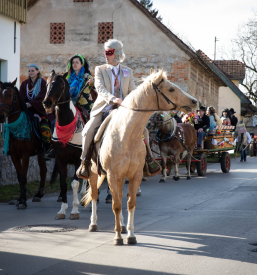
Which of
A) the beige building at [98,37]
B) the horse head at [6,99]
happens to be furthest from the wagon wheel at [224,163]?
the horse head at [6,99]

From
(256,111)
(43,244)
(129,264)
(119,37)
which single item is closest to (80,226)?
(43,244)

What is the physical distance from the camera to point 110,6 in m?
26.0

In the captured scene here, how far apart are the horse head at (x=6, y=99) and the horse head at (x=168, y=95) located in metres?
4.41

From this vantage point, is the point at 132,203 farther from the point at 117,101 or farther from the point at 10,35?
the point at 10,35

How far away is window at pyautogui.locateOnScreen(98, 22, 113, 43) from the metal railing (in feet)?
25.1

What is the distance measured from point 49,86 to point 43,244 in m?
3.23

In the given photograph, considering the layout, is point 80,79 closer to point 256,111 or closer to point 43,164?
point 43,164

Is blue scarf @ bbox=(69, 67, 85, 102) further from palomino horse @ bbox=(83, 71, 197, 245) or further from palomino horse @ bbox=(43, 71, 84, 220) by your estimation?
palomino horse @ bbox=(83, 71, 197, 245)

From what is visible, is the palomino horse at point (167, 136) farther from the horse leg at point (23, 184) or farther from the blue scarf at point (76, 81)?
the horse leg at point (23, 184)

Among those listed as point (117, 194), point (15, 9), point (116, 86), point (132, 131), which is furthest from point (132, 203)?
point (15, 9)

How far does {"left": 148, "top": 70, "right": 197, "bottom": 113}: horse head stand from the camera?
6.13 m

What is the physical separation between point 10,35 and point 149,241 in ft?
45.3

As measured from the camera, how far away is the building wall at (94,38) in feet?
83.9

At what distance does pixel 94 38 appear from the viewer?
1045 inches
